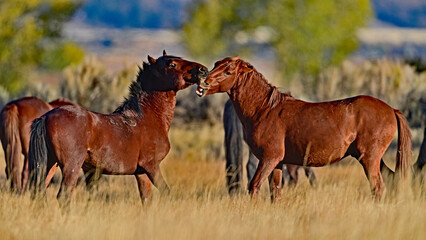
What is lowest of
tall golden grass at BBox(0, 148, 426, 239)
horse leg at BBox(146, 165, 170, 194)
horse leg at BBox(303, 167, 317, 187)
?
tall golden grass at BBox(0, 148, 426, 239)

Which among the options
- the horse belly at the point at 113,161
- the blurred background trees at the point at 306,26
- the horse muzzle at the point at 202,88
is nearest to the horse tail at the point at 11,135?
the horse belly at the point at 113,161

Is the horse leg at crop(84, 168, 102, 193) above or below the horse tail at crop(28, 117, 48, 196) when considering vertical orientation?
below

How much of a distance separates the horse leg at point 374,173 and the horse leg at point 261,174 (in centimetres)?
104

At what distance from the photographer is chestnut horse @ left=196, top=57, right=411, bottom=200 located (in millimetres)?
9820

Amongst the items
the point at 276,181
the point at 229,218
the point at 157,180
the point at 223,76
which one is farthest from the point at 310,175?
the point at 229,218

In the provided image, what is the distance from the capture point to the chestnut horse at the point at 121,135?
9.10 meters

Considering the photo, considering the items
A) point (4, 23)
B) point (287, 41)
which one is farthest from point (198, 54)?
point (4, 23)

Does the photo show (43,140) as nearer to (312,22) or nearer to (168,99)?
(168,99)

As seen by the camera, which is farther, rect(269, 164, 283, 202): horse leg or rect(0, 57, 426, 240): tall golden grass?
rect(269, 164, 283, 202): horse leg

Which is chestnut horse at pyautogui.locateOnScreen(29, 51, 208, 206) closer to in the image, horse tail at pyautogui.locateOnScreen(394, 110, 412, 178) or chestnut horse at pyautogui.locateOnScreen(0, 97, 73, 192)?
horse tail at pyautogui.locateOnScreen(394, 110, 412, 178)

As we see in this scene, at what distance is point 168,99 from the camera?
404 inches

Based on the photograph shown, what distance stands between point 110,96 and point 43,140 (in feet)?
40.7

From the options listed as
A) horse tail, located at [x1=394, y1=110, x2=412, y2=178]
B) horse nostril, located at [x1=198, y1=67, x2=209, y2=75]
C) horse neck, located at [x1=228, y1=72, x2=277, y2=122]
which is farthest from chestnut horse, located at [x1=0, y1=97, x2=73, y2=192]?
horse tail, located at [x1=394, y1=110, x2=412, y2=178]

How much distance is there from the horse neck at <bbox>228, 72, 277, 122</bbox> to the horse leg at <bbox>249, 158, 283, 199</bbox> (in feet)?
1.93
